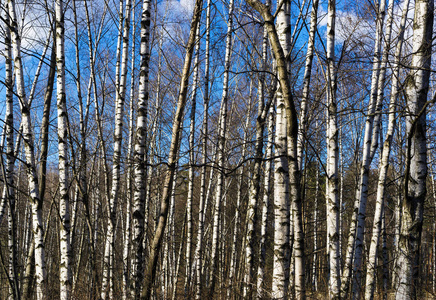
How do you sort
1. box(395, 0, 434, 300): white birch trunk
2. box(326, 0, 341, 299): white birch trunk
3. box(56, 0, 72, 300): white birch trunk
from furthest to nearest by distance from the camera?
box(56, 0, 72, 300): white birch trunk < box(326, 0, 341, 299): white birch trunk < box(395, 0, 434, 300): white birch trunk

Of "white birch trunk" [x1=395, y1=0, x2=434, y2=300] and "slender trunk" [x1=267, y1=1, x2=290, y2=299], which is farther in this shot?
"white birch trunk" [x1=395, y1=0, x2=434, y2=300]

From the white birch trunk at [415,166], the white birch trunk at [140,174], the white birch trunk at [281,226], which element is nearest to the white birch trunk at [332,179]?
the white birch trunk at [415,166]

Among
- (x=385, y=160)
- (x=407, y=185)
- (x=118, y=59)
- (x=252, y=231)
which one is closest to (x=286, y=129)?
(x=407, y=185)

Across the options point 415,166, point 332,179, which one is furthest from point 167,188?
point 415,166

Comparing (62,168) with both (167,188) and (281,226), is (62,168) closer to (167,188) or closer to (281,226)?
(167,188)

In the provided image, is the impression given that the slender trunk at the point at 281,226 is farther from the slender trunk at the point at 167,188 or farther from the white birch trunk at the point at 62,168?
the white birch trunk at the point at 62,168

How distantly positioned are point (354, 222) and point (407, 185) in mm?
3274

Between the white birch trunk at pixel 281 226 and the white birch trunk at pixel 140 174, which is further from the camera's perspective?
the white birch trunk at pixel 140 174

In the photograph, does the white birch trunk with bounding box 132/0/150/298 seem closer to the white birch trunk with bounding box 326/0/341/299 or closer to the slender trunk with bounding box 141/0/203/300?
the slender trunk with bounding box 141/0/203/300

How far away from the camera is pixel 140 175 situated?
469 cm

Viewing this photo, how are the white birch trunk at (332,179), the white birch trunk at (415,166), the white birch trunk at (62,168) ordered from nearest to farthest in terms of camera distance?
the white birch trunk at (415,166), the white birch trunk at (332,179), the white birch trunk at (62,168)

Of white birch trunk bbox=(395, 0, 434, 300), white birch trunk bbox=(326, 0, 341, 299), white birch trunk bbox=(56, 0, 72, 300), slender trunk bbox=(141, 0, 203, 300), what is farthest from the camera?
white birch trunk bbox=(56, 0, 72, 300)

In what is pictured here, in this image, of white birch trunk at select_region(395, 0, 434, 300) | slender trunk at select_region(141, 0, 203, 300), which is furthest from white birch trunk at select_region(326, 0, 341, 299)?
slender trunk at select_region(141, 0, 203, 300)

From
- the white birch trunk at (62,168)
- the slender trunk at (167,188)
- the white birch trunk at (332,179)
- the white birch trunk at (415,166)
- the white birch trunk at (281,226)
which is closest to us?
the white birch trunk at (281,226)
